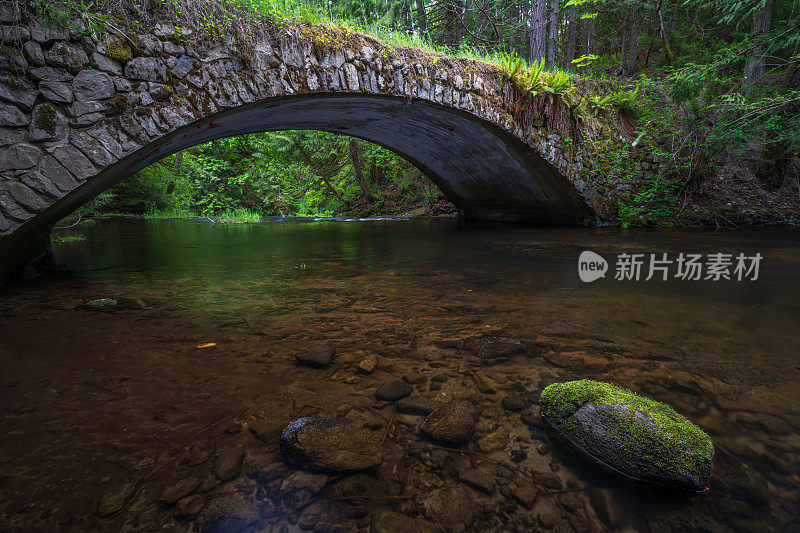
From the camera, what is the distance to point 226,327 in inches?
93.0

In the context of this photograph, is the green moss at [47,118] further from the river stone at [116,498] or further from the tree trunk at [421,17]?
the tree trunk at [421,17]

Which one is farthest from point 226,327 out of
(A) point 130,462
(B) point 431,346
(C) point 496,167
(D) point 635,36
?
(D) point 635,36

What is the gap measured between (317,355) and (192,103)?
366 centimetres

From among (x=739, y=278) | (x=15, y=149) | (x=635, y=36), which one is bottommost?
(x=739, y=278)

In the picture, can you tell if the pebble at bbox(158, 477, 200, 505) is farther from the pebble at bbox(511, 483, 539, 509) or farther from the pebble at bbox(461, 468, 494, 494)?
the pebble at bbox(511, 483, 539, 509)

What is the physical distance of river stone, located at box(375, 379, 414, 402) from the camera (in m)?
1.59

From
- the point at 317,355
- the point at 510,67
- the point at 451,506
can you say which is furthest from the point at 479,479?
the point at 510,67

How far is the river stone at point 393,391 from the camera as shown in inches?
62.4

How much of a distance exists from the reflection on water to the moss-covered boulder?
0.06 metres

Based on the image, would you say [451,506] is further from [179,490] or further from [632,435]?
[179,490]

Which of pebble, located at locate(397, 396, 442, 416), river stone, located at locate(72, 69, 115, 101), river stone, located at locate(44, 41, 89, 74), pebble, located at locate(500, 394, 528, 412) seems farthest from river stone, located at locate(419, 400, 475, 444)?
river stone, located at locate(44, 41, 89, 74)

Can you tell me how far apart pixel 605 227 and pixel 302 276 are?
25.9ft

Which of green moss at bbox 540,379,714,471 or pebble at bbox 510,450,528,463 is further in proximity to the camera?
pebble at bbox 510,450,528,463

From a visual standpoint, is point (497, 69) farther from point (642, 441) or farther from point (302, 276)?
point (642, 441)
